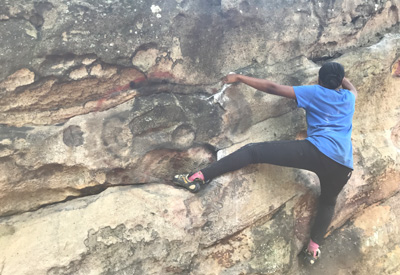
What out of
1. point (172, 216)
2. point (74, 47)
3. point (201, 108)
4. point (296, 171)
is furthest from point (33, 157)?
point (296, 171)

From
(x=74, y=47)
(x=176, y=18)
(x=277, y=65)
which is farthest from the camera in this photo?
(x=277, y=65)

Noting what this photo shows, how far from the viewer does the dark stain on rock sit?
2357 millimetres

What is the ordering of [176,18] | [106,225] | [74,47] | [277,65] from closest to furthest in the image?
[106,225]
[74,47]
[176,18]
[277,65]

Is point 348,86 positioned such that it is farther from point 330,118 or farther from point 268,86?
point 268,86

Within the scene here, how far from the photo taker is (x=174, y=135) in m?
2.60

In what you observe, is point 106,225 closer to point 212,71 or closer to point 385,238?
point 212,71

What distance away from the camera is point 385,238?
2924 mm

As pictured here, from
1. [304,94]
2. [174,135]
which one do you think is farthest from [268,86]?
[174,135]

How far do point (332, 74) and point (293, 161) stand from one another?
683 mm

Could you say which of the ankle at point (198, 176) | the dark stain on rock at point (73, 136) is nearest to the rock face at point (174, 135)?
the dark stain on rock at point (73, 136)

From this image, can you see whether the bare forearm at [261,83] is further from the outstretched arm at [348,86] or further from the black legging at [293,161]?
the outstretched arm at [348,86]

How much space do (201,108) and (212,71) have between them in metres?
0.35

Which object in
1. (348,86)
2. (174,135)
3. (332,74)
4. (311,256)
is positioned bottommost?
(311,256)

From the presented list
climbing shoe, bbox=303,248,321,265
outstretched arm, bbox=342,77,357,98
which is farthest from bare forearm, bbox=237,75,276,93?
climbing shoe, bbox=303,248,321,265
